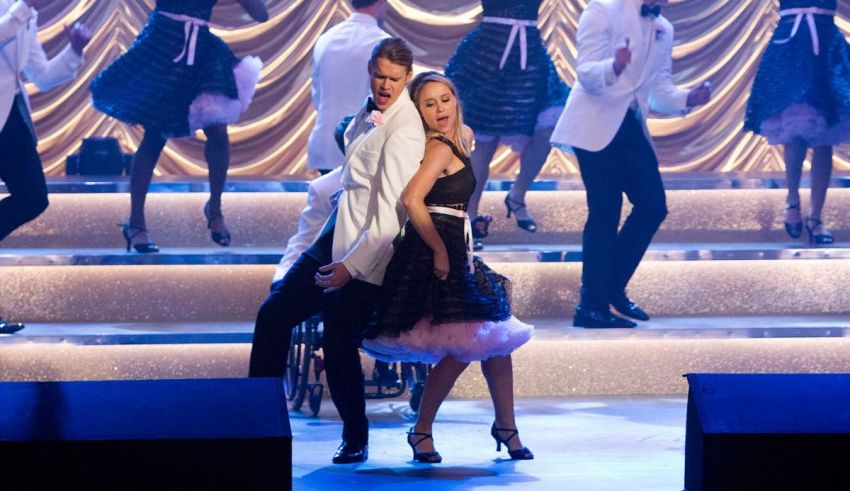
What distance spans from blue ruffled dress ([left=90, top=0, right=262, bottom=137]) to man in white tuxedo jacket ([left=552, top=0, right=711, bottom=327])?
1.53 metres

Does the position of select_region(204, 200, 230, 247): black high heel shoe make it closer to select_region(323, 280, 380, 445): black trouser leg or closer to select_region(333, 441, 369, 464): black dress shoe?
select_region(323, 280, 380, 445): black trouser leg

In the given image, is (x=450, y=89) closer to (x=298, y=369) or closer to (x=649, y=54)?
(x=298, y=369)

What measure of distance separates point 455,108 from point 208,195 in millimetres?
2916

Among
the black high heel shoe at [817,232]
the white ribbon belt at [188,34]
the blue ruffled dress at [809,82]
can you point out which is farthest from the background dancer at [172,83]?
the black high heel shoe at [817,232]

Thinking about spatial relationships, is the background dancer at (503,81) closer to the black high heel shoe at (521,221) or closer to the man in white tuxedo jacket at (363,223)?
the black high heel shoe at (521,221)

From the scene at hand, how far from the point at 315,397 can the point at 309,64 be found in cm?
429

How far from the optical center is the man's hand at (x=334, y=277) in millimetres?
4227

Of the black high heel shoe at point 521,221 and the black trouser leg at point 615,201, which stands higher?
the black trouser leg at point 615,201

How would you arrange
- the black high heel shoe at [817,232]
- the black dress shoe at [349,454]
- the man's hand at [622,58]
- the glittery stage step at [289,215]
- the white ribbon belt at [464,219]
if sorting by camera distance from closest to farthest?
the white ribbon belt at [464,219] → the black dress shoe at [349,454] → the man's hand at [622,58] → the black high heel shoe at [817,232] → the glittery stage step at [289,215]

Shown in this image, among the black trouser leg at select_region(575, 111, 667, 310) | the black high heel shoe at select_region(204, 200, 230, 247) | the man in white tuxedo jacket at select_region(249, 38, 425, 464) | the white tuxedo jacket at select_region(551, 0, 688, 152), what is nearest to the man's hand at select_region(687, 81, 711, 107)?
the white tuxedo jacket at select_region(551, 0, 688, 152)

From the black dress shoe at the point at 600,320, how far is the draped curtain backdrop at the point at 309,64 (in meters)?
3.21

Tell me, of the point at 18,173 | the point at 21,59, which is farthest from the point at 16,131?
the point at 21,59

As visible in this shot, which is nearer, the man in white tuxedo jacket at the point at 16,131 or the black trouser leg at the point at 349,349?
the black trouser leg at the point at 349,349

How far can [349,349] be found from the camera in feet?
14.3
